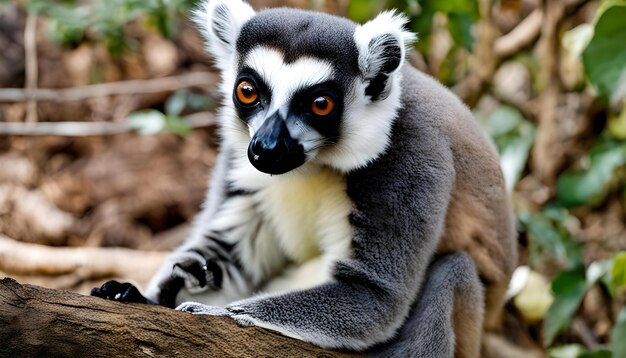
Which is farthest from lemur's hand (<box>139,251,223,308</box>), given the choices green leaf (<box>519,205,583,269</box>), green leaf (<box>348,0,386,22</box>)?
green leaf (<box>519,205,583,269</box>)

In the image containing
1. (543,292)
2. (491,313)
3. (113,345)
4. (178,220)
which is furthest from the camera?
Answer: (178,220)

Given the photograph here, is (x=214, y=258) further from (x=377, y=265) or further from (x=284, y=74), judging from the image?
(x=284, y=74)

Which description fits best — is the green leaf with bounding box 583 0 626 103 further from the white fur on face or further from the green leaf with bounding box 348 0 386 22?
the green leaf with bounding box 348 0 386 22

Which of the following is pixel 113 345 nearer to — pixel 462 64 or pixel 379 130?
pixel 379 130

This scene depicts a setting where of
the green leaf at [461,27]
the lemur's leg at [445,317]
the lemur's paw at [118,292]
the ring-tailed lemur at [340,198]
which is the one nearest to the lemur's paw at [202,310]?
the ring-tailed lemur at [340,198]

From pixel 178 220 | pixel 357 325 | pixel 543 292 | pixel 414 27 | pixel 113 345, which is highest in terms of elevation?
pixel 414 27

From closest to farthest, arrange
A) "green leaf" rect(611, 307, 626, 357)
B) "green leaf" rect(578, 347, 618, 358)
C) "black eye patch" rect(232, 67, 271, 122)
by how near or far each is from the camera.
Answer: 1. "black eye patch" rect(232, 67, 271, 122)
2. "green leaf" rect(611, 307, 626, 357)
3. "green leaf" rect(578, 347, 618, 358)

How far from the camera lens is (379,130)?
400cm

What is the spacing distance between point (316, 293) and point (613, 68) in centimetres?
212

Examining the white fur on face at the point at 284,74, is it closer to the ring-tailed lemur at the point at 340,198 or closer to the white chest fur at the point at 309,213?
the ring-tailed lemur at the point at 340,198

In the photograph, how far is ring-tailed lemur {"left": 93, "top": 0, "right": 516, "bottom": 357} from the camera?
3797 millimetres

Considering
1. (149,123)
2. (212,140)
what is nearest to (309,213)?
(149,123)

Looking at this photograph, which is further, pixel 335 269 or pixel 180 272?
pixel 180 272

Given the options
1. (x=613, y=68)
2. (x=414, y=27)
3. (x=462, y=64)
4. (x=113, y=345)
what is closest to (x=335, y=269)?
(x=113, y=345)
